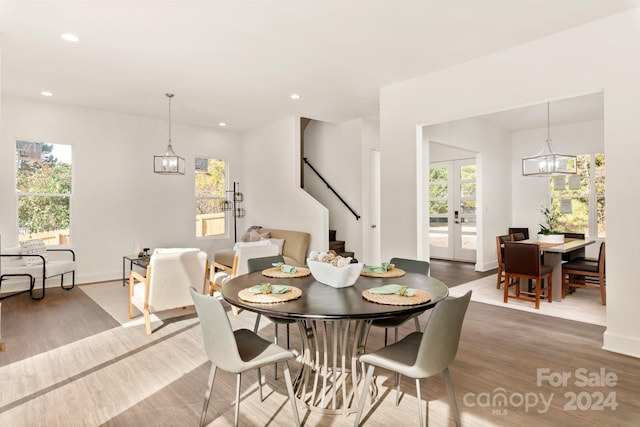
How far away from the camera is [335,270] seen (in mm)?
2240

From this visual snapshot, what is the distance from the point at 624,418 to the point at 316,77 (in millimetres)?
4221

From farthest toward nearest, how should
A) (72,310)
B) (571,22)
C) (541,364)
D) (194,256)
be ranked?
(72,310)
(194,256)
(571,22)
(541,364)

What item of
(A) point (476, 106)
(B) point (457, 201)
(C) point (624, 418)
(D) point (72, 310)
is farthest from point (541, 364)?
(B) point (457, 201)

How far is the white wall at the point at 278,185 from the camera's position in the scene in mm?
6281

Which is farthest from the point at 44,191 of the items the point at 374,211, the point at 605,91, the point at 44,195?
the point at 605,91

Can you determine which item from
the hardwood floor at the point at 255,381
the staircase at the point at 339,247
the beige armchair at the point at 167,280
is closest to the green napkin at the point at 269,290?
the hardwood floor at the point at 255,381

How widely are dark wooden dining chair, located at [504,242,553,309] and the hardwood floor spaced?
67cm

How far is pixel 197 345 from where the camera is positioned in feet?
10.7

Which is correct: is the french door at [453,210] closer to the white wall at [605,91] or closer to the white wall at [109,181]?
the white wall at [605,91]

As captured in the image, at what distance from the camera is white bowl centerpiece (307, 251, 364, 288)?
223 cm

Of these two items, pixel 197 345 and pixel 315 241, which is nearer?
pixel 197 345

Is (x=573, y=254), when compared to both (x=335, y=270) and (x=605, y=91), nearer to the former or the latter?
(x=605, y=91)

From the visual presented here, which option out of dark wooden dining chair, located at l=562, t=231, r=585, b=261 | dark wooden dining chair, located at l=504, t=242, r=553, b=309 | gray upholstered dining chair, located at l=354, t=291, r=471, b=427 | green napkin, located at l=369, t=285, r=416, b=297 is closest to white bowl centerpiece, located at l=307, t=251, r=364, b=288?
green napkin, located at l=369, t=285, r=416, b=297

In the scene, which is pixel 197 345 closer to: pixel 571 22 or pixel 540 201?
pixel 571 22
